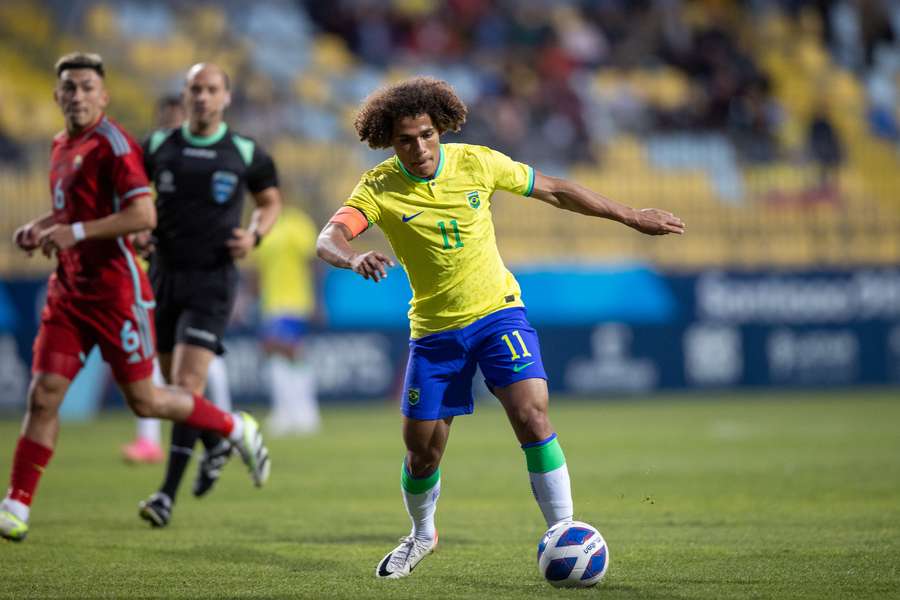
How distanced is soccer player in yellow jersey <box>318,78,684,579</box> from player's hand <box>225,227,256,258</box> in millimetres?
2153

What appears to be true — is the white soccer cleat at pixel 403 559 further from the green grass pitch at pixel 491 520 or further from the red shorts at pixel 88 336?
the red shorts at pixel 88 336

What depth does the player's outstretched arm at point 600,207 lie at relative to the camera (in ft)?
19.1

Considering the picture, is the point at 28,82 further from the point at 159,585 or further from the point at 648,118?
the point at 159,585

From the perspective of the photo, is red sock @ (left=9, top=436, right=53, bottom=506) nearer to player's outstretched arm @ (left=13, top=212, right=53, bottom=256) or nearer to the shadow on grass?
the shadow on grass

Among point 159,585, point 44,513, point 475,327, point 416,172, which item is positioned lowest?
point 44,513

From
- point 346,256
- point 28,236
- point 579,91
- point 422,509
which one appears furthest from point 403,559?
point 579,91

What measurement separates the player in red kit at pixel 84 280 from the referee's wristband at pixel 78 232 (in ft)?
0.49

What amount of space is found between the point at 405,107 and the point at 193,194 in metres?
2.59

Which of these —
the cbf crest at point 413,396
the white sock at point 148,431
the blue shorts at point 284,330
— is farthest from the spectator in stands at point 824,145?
the cbf crest at point 413,396

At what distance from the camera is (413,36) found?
2295 cm

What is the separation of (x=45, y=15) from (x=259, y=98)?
11.9 feet

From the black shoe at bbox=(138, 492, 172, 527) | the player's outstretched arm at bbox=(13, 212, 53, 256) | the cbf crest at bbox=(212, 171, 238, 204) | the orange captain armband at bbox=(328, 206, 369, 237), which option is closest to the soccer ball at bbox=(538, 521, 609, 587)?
the orange captain armband at bbox=(328, 206, 369, 237)

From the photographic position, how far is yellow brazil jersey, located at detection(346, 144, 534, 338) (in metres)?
5.89

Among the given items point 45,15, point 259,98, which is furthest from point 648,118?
point 45,15
